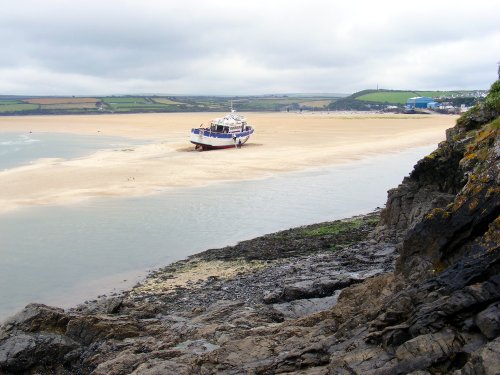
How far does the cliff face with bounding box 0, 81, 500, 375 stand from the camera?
6.39 metres

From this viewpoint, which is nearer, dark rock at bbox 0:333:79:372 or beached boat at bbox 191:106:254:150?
dark rock at bbox 0:333:79:372

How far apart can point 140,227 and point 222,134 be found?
3463 cm

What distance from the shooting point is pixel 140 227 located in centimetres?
2338

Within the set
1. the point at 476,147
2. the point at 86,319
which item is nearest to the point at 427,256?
the point at 476,147

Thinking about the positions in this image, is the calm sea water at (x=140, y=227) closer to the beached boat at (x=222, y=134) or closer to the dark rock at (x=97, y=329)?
the dark rock at (x=97, y=329)

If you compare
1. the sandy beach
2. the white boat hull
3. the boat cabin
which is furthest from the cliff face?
the boat cabin

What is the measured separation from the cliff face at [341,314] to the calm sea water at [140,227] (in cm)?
274

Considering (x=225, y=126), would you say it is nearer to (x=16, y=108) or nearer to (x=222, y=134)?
(x=222, y=134)

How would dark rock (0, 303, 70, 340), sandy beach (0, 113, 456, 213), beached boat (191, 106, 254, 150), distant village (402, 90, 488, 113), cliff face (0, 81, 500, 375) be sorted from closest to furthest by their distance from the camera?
cliff face (0, 81, 500, 375)
dark rock (0, 303, 70, 340)
sandy beach (0, 113, 456, 213)
beached boat (191, 106, 254, 150)
distant village (402, 90, 488, 113)

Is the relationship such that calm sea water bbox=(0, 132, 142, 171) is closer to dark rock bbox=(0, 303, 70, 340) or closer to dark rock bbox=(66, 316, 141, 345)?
dark rock bbox=(0, 303, 70, 340)

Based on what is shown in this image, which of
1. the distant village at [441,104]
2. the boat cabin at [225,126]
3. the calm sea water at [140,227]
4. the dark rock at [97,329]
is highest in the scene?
the distant village at [441,104]

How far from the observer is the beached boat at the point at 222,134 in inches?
2211

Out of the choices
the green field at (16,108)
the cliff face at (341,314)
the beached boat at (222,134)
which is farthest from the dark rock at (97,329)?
the green field at (16,108)

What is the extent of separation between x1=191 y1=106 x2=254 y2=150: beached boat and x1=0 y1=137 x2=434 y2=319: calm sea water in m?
20.5
